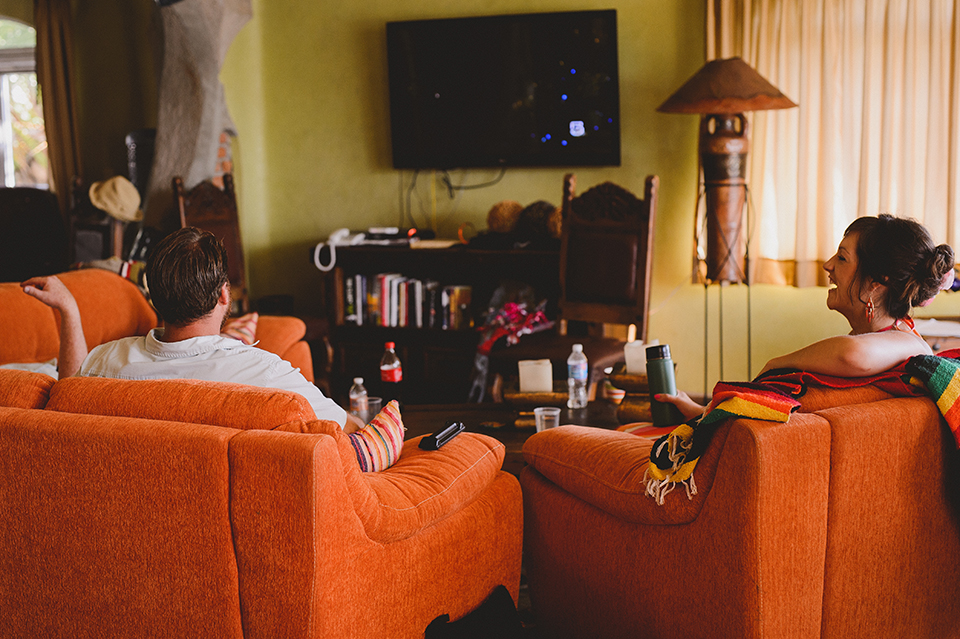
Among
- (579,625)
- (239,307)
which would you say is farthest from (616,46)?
(579,625)

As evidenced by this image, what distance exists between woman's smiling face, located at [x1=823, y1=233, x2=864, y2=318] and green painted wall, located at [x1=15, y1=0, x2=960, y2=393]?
2.26 m

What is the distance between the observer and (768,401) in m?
1.39

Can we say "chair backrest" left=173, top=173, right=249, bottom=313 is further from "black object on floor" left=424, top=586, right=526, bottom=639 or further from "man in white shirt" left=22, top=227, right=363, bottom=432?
"black object on floor" left=424, top=586, right=526, bottom=639

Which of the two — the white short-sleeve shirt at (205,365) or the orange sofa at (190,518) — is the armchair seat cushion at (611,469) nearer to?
the orange sofa at (190,518)

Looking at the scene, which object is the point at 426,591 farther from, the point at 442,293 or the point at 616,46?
the point at 616,46

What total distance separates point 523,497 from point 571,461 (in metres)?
0.22

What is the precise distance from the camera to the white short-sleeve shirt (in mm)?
1707

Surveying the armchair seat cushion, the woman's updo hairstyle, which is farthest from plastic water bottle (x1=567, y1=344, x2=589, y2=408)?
the woman's updo hairstyle

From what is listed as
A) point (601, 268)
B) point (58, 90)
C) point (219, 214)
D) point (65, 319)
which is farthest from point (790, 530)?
point (58, 90)

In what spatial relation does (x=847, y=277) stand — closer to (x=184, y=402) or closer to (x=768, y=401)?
(x=768, y=401)

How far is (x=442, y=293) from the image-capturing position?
407 cm

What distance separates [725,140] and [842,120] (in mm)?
642

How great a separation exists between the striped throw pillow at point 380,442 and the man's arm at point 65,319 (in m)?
0.91

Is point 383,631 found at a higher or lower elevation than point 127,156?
lower
